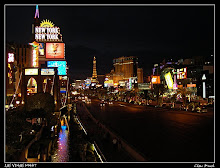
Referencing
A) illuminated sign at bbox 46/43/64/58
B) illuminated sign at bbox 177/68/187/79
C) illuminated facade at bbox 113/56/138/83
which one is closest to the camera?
illuminated sign at bbox 177/68/187/79

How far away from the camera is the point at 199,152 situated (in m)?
11.6

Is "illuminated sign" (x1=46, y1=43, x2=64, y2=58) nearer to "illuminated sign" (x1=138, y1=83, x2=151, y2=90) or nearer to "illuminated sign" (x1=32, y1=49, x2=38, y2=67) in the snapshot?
"illuminated sign" (x1=32, y1=49, x2=38, y2=67)

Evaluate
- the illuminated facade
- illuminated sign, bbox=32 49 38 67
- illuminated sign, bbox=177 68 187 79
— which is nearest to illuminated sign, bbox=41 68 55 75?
illuminated sign, bbox=32 49 38 67

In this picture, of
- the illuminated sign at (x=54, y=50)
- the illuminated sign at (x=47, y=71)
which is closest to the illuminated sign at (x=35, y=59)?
the illuminated sign at (x=47, y=71)

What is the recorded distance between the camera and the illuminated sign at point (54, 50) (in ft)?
182

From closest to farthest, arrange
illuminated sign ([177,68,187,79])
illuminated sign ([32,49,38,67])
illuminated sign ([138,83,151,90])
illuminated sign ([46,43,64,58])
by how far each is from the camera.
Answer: illuminated sign ([32,49,38,67]) < illuminated sign ([177,68,187,79]) < illuminated sign ([46,43,64,58]) < illuminated sign ([138,83,151,90])

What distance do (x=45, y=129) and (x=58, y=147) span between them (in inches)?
153

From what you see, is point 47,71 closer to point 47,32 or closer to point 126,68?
point 47,32

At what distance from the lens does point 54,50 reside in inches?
2186

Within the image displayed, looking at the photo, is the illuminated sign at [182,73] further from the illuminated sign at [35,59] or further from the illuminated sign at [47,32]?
the illuminated sign at [35,59]

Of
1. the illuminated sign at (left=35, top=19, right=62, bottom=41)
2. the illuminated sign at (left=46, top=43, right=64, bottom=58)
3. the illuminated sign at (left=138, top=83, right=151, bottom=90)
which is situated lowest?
the illuminated sign at (left=138, top=83, right=151, bottom=90)

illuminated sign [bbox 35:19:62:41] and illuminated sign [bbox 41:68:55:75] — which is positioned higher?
illuminated sign [bbox 35:19:62:41]

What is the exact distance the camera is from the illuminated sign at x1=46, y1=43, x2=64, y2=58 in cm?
5544

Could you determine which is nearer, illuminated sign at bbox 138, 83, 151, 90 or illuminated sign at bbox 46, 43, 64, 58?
illuminated sign at bbox 46, 43, 64, 58
